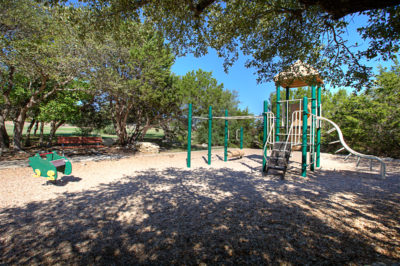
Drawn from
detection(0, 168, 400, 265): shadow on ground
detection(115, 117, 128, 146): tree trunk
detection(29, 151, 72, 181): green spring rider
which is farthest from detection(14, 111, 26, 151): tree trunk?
detection(0, 168, 400, 265): shadow on ground

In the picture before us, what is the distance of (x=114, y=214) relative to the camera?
335 cm

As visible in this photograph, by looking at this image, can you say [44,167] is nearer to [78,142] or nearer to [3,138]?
[78,142]

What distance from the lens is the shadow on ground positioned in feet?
7.16

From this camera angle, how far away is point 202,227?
285 cm

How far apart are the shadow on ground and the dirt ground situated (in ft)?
0.04

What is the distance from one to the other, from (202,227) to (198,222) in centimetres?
18

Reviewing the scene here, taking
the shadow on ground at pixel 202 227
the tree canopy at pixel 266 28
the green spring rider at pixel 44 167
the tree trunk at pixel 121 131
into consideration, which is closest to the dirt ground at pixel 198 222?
the shadow on ground at pixel 202 227

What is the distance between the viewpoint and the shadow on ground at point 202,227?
2.18m

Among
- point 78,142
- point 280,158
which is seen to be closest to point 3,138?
point 78,142

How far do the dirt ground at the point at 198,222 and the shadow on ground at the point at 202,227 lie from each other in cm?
1

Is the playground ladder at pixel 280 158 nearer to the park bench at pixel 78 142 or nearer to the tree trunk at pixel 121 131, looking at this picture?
the park bench at pixel 78 142

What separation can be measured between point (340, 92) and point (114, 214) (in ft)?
56.2

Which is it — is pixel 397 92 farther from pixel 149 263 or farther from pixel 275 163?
pixel 149 263

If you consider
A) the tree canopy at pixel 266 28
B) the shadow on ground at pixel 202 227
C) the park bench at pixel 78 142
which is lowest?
the shadow on ground at pixel 202 227
